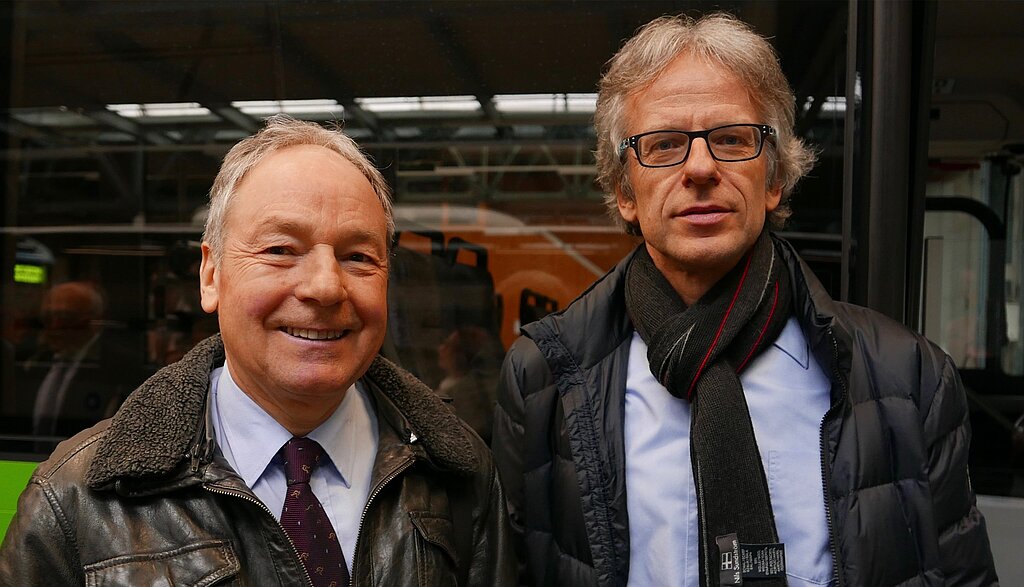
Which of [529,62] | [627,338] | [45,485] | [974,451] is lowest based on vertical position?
[974,451]

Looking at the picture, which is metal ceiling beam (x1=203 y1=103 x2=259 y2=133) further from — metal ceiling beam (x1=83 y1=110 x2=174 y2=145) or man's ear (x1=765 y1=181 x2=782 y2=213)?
man's ear (x1=765 y1=181 x2=782 y2=213)

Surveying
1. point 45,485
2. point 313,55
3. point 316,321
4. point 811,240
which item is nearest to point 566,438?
point 316,321

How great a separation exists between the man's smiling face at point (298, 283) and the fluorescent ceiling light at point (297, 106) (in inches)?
56.6

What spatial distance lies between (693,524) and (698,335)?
0.33 meters

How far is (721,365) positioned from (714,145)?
0.40m

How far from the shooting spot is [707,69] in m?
1.54

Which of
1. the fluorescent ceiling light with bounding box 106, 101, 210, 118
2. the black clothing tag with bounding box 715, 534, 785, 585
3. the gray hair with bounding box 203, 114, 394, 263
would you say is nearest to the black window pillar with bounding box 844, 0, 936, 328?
the black clothing tag with bounding box 715, 534, 785, 585

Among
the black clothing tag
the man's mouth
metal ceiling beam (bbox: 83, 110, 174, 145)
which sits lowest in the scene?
the black clothing tag

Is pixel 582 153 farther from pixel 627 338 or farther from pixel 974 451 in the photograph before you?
pixel 974 451

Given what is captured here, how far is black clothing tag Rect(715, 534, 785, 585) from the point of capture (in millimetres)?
1388

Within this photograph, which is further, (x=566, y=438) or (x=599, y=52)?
(x=599, y=52)

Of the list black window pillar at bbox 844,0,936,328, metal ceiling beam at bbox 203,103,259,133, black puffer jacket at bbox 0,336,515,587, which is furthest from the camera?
metal ceiling beam at bbox 203,103,259,133

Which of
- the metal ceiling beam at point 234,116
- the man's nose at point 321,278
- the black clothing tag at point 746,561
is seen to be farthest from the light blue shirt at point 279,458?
the metal ceiling beam at point 234,116

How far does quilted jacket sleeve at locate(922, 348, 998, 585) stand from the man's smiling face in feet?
3.18
